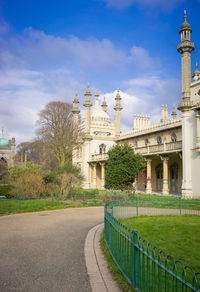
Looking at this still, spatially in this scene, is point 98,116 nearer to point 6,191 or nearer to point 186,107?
point 186,107

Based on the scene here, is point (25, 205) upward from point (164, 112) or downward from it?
downward

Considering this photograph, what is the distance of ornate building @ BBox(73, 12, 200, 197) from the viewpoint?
908 inches

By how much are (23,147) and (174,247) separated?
75.2 m

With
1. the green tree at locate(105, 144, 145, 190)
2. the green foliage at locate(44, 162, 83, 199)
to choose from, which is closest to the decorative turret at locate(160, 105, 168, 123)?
the green tree at locate(105, 144, 145, 190)

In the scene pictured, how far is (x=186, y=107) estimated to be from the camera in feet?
77.2

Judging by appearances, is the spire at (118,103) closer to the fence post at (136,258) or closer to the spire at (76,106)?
the spire at (76,106)

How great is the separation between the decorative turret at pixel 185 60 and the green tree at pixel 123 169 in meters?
6.09

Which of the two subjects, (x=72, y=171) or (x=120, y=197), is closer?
(x=120, y=197)

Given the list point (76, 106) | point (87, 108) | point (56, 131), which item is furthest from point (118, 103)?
point (56, 131)

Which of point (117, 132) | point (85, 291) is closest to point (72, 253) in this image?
point (85, 291)

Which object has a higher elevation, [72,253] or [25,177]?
[25,177]

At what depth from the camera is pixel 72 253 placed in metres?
7.31

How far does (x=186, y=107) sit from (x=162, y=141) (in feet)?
29.4

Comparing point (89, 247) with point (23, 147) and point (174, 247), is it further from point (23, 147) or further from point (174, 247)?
point (23, 147)
